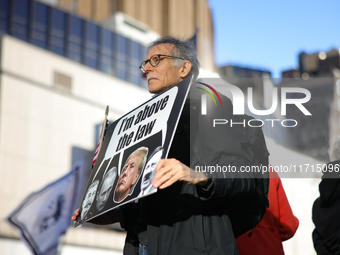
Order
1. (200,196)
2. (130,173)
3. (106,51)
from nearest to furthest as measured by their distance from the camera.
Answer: (200,196) → (130,173) → (106,51)

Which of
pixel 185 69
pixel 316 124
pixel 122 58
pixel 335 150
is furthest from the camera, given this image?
pixel 316 124

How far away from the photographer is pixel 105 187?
2.47 m

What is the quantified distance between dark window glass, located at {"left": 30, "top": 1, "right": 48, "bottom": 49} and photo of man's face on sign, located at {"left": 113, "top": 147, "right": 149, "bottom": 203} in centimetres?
2994

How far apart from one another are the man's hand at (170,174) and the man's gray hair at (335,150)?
2.04m

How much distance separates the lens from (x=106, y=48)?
3588 centimetres

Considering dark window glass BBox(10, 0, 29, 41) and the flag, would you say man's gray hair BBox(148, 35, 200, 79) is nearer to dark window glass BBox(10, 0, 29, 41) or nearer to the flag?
the flag

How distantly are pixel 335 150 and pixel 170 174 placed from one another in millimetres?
2174

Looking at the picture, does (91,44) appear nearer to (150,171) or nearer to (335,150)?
(335,150)

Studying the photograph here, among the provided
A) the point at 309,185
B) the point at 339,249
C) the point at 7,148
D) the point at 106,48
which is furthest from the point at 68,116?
the point at 339,249

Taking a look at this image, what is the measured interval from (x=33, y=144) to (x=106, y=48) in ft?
38.0

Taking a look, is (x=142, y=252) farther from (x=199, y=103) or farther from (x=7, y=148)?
(x=7, y=148)

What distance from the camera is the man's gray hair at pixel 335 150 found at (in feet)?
12.4

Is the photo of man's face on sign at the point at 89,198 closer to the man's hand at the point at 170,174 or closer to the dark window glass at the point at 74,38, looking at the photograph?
the man's hand at the point at 170,174

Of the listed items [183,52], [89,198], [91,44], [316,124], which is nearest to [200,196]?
[89,198]
